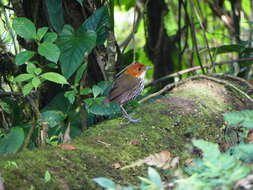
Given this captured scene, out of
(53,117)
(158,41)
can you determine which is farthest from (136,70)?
(158,41)

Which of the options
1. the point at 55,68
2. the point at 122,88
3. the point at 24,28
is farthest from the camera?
the point at 55,68

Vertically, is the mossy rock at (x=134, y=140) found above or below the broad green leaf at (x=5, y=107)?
below

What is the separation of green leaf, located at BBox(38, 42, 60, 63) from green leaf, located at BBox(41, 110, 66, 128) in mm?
525

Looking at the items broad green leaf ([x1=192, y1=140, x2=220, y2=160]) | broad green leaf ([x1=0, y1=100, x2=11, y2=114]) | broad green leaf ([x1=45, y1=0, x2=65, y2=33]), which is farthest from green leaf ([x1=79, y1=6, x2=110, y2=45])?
broad green leaf ([x1=192, y1=140, x2=220, y2=160])

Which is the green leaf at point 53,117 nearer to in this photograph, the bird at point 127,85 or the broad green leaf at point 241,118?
the bird at point 127,85

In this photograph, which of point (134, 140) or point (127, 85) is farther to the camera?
point (127, 85)

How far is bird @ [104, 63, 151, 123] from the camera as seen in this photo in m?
3.85

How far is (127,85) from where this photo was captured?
3947mm

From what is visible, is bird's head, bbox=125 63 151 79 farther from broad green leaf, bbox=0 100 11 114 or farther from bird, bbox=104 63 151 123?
broad green leaf, bbox=0 100 11 114

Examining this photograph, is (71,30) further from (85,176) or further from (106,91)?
(85,176)

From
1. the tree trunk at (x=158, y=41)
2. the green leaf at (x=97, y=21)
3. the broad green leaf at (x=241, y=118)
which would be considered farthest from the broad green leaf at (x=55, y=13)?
the tree trunk at (x=158, y=41)

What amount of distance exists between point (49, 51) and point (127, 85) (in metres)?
0.95

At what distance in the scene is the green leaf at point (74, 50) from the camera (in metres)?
3.42

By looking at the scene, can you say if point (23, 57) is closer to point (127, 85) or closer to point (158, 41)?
point (127, 85)
